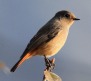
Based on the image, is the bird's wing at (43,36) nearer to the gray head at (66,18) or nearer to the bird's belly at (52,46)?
the bird's belly at (52,46)

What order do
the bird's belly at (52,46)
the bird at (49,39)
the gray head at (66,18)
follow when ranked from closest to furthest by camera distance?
the bird at (49,39) < the bird's belly at (52,46) < the gray head at (66,18)

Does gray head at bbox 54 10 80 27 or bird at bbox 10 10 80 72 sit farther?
gray head at bbox 54 10 80 27

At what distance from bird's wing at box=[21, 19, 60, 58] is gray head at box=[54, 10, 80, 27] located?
0.47m

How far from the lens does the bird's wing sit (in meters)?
4.89

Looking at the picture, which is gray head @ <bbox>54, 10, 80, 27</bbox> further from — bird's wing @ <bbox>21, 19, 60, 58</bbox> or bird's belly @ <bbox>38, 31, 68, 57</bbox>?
bird's belly @ <bbox>38, 31, 68, 57</bbox>

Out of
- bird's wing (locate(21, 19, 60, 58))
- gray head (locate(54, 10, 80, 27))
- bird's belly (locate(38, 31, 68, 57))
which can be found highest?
bird's wing (locate(21, 19, 60, 58))

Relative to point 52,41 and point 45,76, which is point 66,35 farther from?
point 45,76

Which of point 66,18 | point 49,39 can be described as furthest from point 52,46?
point 66,18

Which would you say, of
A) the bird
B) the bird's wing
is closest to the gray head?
the bird

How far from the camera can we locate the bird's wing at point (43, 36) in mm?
4887

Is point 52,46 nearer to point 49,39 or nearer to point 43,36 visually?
point 49,39

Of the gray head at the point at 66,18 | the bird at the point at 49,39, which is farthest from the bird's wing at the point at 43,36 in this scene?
the gray head at the point at 66,18

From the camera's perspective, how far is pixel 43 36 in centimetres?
535

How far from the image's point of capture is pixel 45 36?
540 cm
